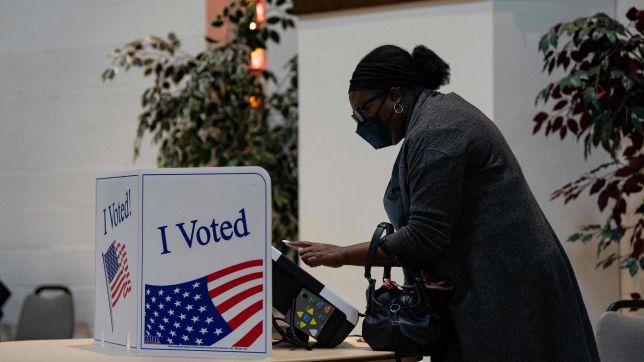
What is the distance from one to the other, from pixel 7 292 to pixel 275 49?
6.59ft

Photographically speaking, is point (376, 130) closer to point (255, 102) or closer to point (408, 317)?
point (408, 317)

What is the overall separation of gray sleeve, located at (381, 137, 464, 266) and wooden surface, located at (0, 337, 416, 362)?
0.22 m

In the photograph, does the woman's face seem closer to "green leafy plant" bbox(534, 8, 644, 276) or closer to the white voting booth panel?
the white voting booth panel

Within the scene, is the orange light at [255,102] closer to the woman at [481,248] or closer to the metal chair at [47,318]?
the metal chair at [47,318]

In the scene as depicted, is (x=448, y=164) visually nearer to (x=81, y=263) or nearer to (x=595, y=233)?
(x=595, y=233)

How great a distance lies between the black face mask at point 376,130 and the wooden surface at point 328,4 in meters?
1.60

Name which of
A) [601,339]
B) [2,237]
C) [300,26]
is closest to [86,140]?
[2,237]

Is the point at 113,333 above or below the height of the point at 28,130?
below

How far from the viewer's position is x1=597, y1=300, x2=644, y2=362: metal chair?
8.53 feet

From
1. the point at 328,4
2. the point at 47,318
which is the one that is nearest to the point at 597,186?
the point at 328,4

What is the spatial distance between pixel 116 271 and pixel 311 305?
41cm

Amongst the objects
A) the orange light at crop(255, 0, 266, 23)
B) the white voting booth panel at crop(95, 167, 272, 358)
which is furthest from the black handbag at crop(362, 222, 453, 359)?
the orange light at crop(255, 0, 266, 23)

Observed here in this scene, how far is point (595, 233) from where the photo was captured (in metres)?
3.47

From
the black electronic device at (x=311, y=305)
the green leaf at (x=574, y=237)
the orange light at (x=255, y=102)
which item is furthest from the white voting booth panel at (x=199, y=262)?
the orange light at (x=255, y=102)
